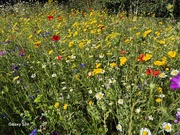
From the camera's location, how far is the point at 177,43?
220 centimetres

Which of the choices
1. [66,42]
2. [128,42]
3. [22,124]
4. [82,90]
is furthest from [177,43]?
[22,124]

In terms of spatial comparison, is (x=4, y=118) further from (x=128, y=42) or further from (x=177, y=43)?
(x=177, y=43)

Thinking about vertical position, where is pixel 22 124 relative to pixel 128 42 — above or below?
below

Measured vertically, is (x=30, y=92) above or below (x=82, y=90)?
above

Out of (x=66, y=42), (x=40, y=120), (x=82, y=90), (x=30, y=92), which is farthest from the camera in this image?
(x=66, y=42)

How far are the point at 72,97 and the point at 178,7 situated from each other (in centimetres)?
623

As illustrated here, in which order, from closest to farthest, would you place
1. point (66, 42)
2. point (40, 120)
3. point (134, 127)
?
point (134, 127), point (40, 120), point (66, 42)

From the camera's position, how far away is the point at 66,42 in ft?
9.70

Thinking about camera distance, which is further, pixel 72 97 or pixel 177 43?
pixel 177 43

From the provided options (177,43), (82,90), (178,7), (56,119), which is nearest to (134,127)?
(56,119)

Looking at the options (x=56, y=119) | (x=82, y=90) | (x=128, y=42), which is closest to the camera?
(x=56, y=119)

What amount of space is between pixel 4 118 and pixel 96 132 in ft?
2.82

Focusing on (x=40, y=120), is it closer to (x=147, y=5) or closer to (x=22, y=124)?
(x=22, y=124)

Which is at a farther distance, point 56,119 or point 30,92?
point 30,92
